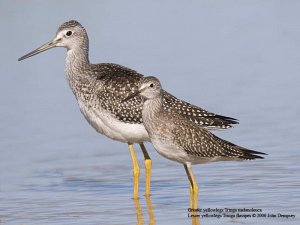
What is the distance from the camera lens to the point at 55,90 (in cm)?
2064

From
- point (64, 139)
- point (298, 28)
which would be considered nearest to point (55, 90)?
point (64, 139)

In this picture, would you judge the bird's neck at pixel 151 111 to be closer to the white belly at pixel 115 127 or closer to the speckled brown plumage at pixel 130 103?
Answer: the speckled brown plumage at pixel 130 103

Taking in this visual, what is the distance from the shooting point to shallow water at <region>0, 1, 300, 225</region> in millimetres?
13977

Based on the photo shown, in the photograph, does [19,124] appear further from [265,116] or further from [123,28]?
[123,28]

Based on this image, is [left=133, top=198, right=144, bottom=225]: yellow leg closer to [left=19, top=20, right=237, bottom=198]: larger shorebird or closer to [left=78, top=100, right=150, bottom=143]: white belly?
[left=19, top=20, right=237, bottom=198]: larger shorebird

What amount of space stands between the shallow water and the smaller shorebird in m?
0.60

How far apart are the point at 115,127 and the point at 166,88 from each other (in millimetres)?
5453

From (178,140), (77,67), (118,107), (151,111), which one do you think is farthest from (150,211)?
(77,67)

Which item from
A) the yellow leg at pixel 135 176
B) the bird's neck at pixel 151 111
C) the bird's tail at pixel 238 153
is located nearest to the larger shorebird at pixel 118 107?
the yellow leg at pixel 135 176

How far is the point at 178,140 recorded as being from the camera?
13.4 meters

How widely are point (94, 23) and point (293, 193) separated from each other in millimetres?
12343

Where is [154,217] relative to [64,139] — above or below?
below

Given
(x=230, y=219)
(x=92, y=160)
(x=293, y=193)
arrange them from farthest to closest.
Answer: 1. (x=92, y=160)
2. (x=293, y=193)
3. (x=230, y=219)

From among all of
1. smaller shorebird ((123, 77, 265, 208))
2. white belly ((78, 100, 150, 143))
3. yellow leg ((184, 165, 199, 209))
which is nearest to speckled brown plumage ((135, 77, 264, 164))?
smaller shorebird ((123, 77, 265, 208))
